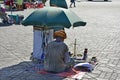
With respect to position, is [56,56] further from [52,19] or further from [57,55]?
[52,19]

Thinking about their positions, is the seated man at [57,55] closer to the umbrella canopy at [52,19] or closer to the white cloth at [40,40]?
the umbrella canopy at [52,19]

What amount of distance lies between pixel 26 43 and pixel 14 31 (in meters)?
3.60

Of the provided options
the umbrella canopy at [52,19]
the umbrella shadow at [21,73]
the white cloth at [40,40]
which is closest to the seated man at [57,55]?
the umbrella shadow at [21,73]

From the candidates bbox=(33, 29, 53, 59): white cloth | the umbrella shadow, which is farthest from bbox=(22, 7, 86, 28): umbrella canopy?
the umbrella shadow

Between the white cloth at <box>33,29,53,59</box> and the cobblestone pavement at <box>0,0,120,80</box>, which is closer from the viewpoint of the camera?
the cobblestone pavement at <box>0,0,120,80</box>

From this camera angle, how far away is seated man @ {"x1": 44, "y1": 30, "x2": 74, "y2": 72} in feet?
29.1

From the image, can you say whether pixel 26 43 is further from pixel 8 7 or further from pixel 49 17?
pixel 8 7

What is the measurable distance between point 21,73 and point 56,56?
1048 mm

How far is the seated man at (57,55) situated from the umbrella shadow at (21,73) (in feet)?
1.20

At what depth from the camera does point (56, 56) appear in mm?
8922

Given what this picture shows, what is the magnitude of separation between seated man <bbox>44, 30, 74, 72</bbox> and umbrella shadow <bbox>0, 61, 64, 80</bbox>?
37cm

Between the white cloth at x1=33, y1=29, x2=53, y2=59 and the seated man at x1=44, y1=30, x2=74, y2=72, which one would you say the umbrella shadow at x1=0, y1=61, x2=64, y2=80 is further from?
the white cloth at x1=33, y1=29, x2=53, y2=59

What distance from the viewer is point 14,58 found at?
34.9 feet

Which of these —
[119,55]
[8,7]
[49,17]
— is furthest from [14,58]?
[8,7]
